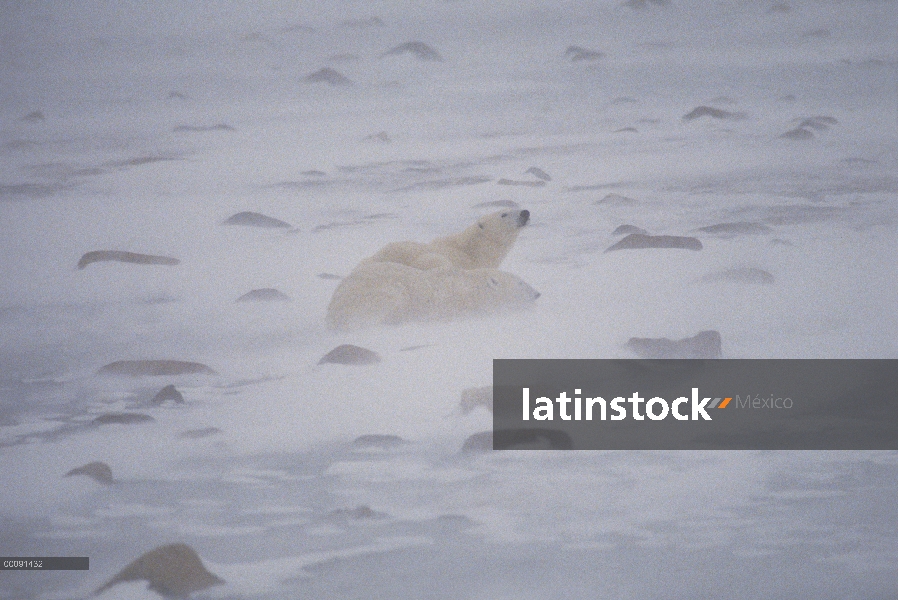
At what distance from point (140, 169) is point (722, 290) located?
179cm

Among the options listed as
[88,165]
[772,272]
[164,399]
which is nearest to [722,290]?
[772,272]

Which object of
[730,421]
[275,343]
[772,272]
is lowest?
[730,421]

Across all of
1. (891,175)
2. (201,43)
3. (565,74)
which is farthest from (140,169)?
(891,175)

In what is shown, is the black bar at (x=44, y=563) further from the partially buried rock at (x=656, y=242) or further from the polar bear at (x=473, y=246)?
the partially buried rock at (x=656, y=242)

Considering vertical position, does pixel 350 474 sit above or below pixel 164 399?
below

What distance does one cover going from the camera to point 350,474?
8.31 feet

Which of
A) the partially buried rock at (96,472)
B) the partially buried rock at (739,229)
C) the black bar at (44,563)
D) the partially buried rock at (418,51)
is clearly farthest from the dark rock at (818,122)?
the black bar at (44,563)

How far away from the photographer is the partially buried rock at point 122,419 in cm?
256

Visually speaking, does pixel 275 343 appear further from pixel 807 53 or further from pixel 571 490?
pixel 807 53

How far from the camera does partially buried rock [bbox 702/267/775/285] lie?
2588mm

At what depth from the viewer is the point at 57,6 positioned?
108 inches

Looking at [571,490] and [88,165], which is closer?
[571,490]

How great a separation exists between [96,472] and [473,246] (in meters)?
1.28

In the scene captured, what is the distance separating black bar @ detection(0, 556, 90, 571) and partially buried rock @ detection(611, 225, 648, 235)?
1804 mm
